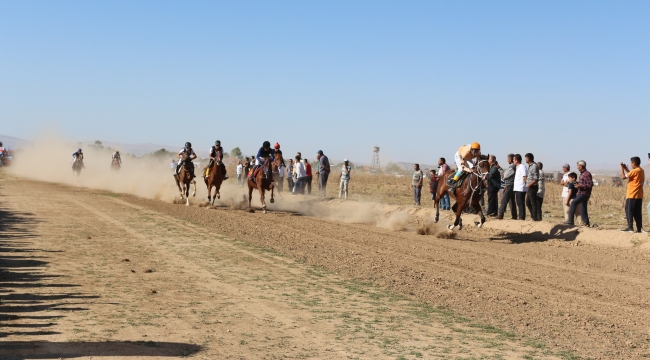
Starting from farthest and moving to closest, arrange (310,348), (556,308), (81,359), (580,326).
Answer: (556,308)
(580,326)
(310,348)
(81,359)

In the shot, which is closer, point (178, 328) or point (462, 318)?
point (178, 328)

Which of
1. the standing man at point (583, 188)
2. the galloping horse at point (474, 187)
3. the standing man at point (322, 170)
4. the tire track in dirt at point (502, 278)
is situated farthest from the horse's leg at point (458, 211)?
the standing man at point (322, 170)

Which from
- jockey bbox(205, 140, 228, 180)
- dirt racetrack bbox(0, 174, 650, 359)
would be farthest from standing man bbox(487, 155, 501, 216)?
jockey bbox(205, 140, 228, 180)

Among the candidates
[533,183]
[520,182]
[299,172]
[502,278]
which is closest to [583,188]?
[533,183]

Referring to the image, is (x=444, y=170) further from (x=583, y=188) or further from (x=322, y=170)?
(x=322, y=170)

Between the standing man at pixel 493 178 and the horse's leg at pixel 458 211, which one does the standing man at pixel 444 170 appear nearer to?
the standing man at pixel 493 178

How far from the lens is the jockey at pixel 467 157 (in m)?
19.0

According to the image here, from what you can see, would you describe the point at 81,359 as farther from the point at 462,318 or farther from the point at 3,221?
the point at 3,221

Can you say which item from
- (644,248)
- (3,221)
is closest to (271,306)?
(644,248)

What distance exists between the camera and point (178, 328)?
26.5ft

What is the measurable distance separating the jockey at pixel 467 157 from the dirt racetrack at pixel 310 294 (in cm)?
188

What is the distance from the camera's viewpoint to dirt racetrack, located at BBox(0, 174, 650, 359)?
766 cm

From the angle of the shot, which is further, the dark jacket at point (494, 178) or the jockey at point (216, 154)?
the jockey at point (216, 154)

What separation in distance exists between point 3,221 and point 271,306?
39.0 feet
